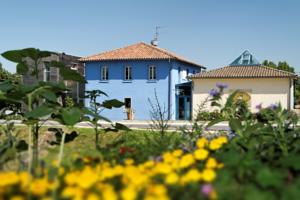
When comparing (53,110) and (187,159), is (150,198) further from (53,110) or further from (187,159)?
(53,110)

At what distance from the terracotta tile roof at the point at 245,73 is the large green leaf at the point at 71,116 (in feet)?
96.7

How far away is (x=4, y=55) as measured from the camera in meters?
4.15

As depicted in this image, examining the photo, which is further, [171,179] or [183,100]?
[183,100]

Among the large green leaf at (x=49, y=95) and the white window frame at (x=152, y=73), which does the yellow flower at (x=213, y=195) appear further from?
the white window frame at (x=152, y=73)

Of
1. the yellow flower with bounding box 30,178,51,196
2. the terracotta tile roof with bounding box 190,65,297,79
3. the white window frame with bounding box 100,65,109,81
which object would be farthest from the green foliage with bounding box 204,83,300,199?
the white window frame with bounding box 100,65,109,81

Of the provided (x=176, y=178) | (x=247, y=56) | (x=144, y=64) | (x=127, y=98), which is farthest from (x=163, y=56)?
(x=176, y=178)

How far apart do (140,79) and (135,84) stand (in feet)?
1.78

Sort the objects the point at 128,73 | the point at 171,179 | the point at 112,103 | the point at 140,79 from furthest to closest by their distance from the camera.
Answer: the point at 128,73 → the point at 140,79 → the point at 112,103 → the point at 171,179

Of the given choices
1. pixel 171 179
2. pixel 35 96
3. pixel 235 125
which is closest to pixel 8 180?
pixel 171 179

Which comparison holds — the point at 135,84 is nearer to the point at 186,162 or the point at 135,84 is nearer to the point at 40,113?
the point at 40,113

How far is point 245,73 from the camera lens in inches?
1304

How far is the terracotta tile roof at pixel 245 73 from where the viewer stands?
3203cm

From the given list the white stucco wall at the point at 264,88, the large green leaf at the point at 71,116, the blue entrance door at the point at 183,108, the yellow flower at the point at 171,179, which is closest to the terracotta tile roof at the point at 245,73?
the white stucco wall at the point at 264,88

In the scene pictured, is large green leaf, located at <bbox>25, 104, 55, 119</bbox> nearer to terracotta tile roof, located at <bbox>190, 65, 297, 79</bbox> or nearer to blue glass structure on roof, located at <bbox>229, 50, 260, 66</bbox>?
terracotta tile roof, located at <bbox>190, 65, 297, 79</bbox>
